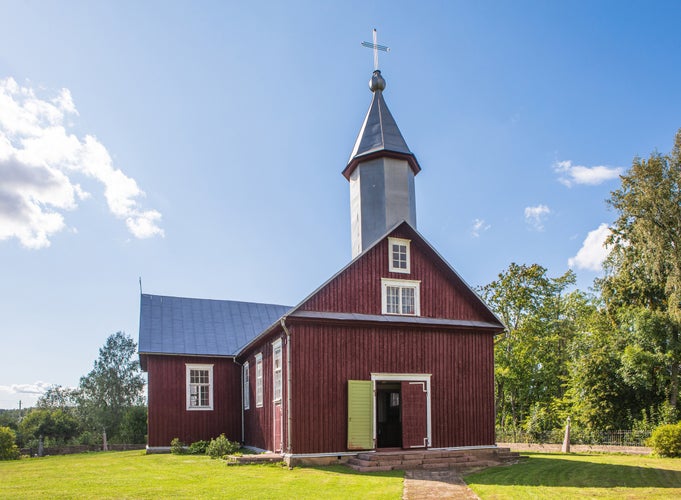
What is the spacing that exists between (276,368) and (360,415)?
324 cm

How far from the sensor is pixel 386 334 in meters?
18.5

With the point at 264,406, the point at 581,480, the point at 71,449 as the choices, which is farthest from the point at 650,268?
the point at 71,449

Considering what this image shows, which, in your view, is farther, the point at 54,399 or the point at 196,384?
the point at 54,399

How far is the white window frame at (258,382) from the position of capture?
2173cm

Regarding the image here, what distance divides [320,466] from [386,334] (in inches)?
171

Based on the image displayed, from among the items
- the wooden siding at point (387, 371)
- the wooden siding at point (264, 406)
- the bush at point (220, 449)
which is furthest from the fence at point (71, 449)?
the wooden siding at point (387, 371)

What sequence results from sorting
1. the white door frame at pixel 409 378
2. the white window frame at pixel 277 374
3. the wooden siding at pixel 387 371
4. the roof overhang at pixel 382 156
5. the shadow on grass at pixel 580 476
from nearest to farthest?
the shadow on grass at pixel 580 476, the wooden siding at pixel 387 371, the white door frame at pixel 409 378, the white window frame at pixel 277 374, the roof overhang at pixel 382 156

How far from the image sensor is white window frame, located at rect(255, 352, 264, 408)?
21.7 metres

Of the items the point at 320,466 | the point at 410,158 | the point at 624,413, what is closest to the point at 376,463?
the point at 320,466

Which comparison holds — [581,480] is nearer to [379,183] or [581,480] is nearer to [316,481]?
[316,481]

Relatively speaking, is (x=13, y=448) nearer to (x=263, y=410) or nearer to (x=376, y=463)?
(x=263, y=410)

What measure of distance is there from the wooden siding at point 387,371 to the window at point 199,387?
31.9ft

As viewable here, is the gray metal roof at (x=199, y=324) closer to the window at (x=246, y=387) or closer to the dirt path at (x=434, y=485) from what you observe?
the window at (x=246, y=387)

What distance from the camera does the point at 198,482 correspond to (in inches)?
538
